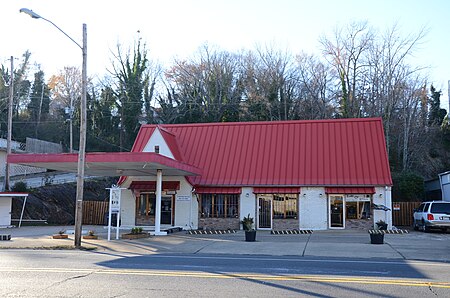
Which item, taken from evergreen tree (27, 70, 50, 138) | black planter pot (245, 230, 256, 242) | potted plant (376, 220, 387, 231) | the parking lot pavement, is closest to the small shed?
black planter pot (245, 230, 256, 242)

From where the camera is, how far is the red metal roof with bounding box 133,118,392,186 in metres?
30.2

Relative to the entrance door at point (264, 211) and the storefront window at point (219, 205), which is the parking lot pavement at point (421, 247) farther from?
the storefront window at point (219, 205)

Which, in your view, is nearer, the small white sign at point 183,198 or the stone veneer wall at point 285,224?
the stone veneer wall at point 285,224

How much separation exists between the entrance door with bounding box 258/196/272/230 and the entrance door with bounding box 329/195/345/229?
154 inches

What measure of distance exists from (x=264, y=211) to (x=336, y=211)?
15.2 ft

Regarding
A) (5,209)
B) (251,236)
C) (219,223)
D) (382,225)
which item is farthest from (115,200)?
(382,225)

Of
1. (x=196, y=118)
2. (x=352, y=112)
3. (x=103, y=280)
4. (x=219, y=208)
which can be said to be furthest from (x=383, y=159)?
(x=196, y=118)

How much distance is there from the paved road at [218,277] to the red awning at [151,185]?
15.9 metres

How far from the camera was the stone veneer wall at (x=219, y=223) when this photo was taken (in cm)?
3095

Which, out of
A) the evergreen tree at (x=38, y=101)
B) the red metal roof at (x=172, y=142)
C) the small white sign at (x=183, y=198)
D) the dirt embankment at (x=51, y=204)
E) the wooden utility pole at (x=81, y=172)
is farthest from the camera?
the evergreen tree at (x=38, y=101)

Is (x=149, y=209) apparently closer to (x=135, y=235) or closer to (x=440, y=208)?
(x=135, y=235)

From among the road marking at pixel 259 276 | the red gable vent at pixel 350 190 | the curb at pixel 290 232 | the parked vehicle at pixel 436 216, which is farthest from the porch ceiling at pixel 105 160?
the parked vehicle at pixel 436 216

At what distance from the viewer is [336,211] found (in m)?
29.9

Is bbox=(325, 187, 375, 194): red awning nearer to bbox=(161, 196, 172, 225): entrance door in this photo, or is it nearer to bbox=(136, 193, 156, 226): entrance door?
bbox=(161, 196, 172, 225): entrance door
